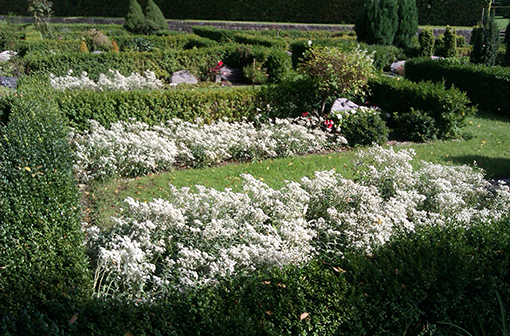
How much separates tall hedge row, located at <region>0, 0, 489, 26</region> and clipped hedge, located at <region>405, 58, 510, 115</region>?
18225mm

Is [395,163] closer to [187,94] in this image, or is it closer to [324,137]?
[324,137]

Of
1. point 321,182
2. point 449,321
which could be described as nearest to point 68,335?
point 449,321

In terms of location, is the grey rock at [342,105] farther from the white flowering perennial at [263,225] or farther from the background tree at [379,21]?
the background tree at [379,21]

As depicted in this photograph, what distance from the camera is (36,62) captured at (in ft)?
44.1

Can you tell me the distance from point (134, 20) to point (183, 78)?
1071cm

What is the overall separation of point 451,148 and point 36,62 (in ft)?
39.7

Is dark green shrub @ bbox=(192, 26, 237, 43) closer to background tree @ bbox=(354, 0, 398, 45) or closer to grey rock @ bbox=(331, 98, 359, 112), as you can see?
background tree @ bbox=(354, 0, 398, 45)

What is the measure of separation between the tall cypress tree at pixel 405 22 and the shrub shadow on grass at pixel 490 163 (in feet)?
43.6

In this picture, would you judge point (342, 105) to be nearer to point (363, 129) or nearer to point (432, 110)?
point (363, 129)

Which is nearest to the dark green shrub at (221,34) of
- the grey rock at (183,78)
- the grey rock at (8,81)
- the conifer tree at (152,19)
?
the conifer tree at (152,19)

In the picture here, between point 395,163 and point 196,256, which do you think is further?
point 395,163

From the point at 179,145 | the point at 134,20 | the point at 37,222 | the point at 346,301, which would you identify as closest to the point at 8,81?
the point at 179,145

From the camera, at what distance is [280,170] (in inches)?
318

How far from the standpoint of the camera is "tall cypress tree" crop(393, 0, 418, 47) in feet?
67.1
